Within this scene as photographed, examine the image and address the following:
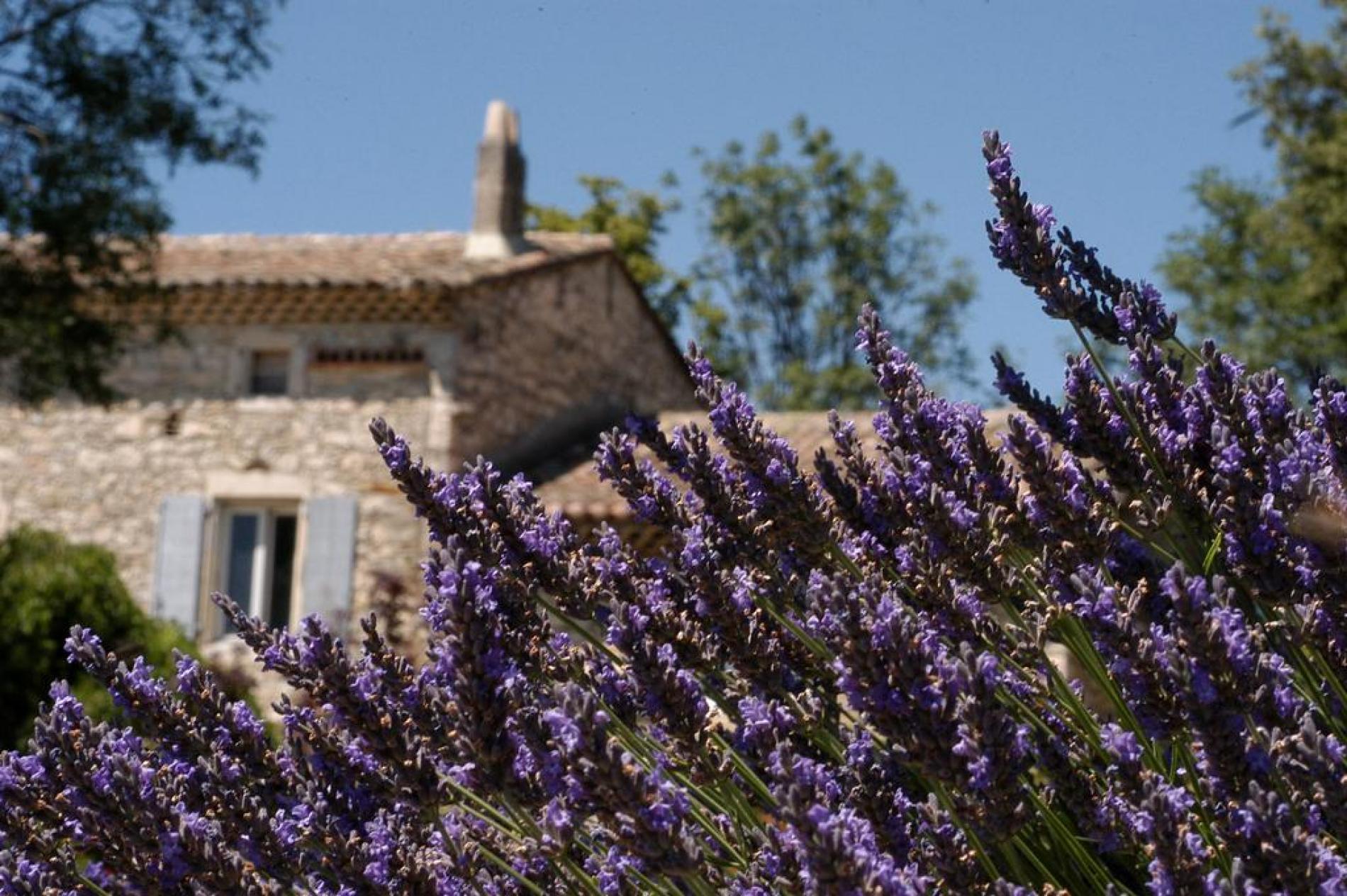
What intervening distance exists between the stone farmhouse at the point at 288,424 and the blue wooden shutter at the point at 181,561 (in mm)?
19

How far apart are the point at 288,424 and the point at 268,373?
72 centimetres

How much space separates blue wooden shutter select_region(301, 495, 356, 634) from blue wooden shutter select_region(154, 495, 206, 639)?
1.06 meters

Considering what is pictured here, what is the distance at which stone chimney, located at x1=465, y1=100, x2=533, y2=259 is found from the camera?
18859 mm

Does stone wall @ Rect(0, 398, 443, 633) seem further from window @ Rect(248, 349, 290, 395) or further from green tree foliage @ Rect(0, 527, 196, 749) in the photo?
green tree foliage @ Rect(0, 527, 196, 749)

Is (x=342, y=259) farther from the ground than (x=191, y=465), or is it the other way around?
(x=342, y=259)

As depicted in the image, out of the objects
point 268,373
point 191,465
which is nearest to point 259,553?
point 191,465

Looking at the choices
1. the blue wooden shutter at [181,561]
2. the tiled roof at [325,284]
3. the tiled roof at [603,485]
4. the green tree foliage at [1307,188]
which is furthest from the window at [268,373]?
the green tree foliage at [1307,188]

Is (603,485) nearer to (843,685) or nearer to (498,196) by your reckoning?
(498,196)

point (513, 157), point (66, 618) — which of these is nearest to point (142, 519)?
point (66, 618)

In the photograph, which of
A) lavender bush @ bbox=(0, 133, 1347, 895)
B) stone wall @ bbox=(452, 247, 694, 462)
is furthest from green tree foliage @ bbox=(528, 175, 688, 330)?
lavender bush @ bbox=(0, 133, 1347, 895)

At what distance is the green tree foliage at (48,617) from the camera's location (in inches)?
601

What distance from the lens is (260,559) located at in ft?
57.1

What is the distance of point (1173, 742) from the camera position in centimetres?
180

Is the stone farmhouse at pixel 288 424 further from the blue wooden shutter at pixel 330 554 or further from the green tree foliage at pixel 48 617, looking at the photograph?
the green tree foliage at pixel 48 617
